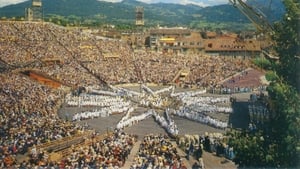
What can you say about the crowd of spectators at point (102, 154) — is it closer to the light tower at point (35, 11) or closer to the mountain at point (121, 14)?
the light tower at point (35, 11)

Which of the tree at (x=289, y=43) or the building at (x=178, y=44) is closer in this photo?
the tree at (x=289, y=43)

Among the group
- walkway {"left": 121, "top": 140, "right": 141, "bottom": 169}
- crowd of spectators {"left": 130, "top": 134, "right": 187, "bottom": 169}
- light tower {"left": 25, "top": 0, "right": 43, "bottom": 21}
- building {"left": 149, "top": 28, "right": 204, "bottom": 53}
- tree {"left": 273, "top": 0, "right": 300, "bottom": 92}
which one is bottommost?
building {"left": 149, "top": 28, "right": 204, "bottom": 53}

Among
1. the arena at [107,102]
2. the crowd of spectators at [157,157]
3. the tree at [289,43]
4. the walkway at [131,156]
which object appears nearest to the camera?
the tree at [289,43]

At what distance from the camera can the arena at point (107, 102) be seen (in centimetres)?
2288

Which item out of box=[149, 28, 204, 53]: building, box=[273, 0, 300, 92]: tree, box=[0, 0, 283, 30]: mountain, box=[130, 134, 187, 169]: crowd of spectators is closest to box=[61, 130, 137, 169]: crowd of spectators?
box=[130, 134, 187, 169]: crowd of spectators

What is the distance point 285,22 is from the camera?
44.5ft

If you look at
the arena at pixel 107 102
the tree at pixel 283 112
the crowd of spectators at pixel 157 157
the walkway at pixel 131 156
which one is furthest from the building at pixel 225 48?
the tree at pixel 283 112

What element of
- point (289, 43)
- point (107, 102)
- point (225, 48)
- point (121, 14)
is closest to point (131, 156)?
point (289, 43)

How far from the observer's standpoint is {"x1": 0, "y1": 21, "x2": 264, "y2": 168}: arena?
22.9 meters

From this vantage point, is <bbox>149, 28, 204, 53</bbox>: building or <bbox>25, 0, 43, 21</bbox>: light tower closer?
<bbox>25, 0, 43, 21</bbox>: light tower

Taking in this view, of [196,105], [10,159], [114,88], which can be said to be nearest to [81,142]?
[10,159]

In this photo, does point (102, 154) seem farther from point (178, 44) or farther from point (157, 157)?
point (178, 44)

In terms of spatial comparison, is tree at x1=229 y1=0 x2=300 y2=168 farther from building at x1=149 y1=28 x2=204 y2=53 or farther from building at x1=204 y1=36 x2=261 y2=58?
building at x1=149 y1=28 x2=204 y2=53

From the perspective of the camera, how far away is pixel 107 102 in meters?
43.7
